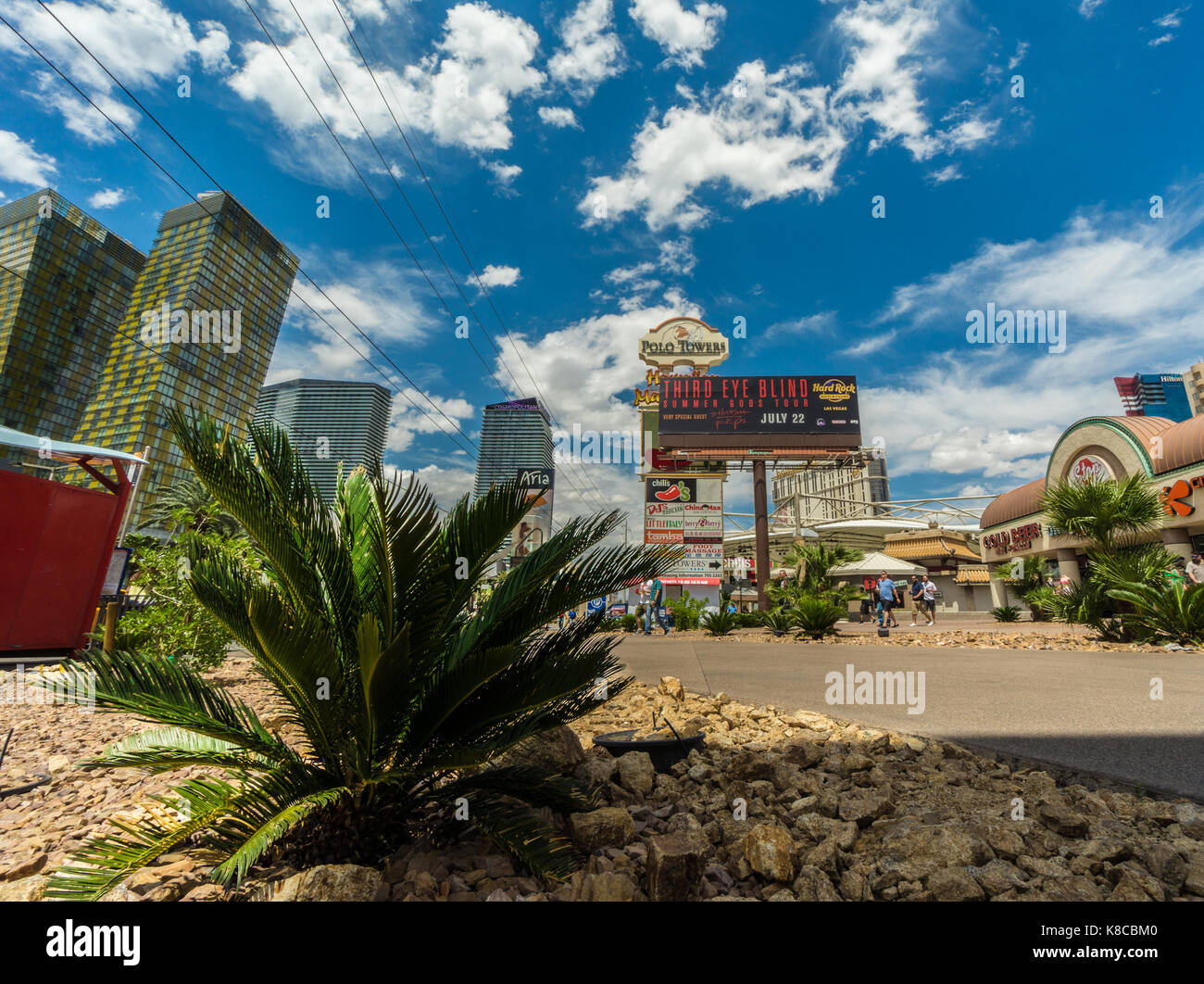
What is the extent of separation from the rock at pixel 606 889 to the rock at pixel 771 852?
0.52 metres

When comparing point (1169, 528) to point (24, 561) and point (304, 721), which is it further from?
point (24, 561)

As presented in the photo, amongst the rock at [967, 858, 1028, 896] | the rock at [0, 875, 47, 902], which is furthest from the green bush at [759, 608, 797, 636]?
the rock at [0, 875, 47, 902]

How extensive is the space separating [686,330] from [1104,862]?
48779 millimetres

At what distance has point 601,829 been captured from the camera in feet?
7.75

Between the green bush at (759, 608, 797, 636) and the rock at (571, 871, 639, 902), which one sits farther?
the green bush at (759, 608, 797, 636)

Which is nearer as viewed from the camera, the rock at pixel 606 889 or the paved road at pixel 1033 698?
the rock at pixel 606 889

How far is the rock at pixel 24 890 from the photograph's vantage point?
6.72 ft

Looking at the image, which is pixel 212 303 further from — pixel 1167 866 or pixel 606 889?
pixel 1167 866

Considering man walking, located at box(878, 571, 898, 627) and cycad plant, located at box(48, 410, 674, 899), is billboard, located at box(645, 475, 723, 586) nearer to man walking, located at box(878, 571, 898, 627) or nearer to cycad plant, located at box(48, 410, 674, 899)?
man walking, located at box(878, 571, 898, 627)

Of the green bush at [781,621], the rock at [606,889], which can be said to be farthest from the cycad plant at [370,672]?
the green bush at [781,621]

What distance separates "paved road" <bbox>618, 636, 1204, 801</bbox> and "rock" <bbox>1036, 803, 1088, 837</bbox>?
33.7 inches

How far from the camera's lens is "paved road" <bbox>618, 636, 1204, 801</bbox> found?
3.38 m

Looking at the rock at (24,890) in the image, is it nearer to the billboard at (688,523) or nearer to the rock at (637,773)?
the rock at (637,773)
